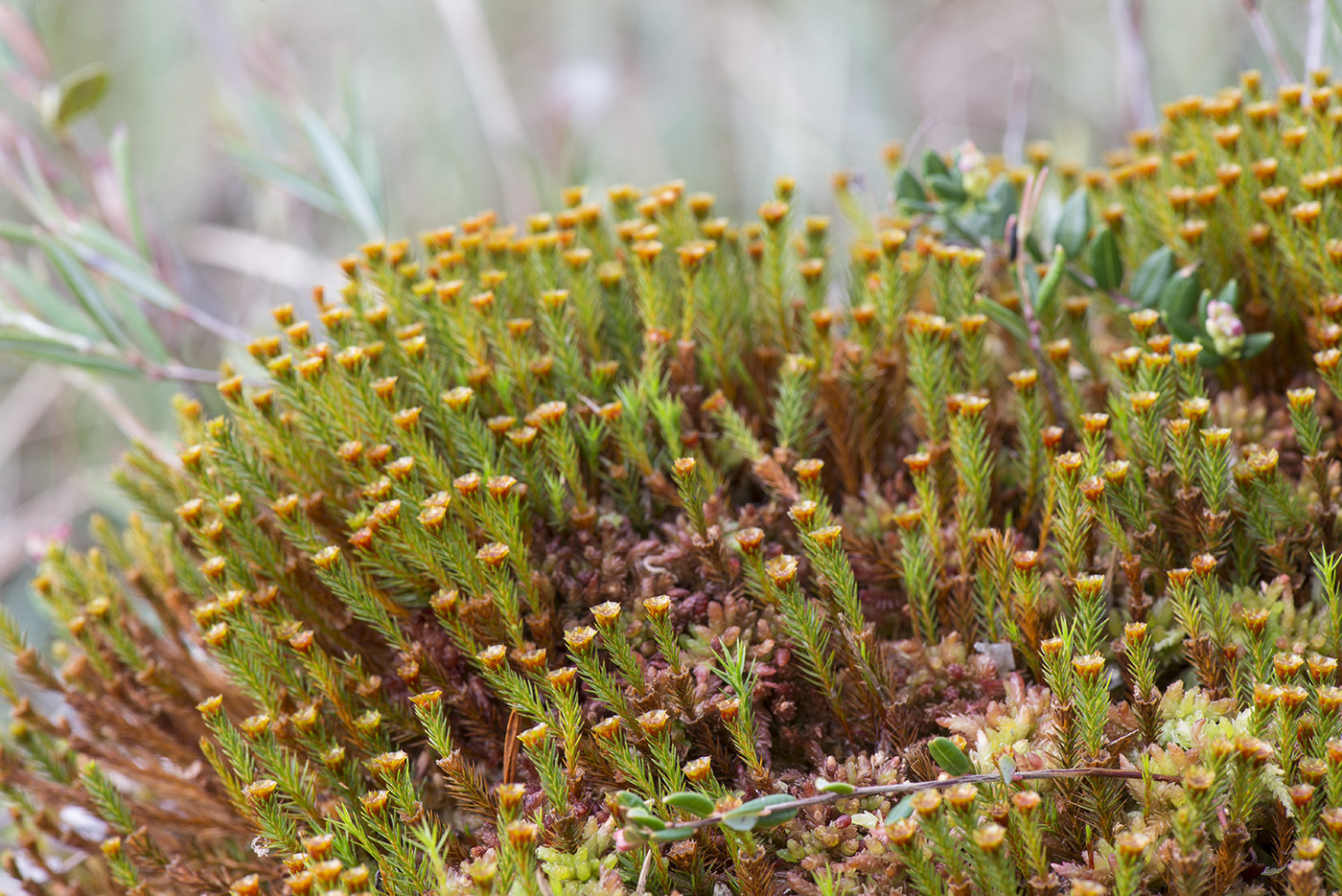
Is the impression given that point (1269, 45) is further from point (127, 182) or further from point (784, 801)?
point (127, 182)

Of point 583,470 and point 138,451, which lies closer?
point 583,470

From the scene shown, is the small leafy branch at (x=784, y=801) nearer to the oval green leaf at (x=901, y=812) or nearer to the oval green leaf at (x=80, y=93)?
the oval green leaf at (x=901, y=812)

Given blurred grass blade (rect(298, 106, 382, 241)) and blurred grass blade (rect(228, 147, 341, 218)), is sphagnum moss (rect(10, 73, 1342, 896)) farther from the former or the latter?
blurred grass blade (rect(228, 147, 341, 218))

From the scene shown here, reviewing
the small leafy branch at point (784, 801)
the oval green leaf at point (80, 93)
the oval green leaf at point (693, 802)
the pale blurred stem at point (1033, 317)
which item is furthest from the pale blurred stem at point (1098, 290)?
the oval green leaf at point (80, 93)

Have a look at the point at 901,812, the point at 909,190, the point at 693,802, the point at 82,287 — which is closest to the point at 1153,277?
the point at 909,190

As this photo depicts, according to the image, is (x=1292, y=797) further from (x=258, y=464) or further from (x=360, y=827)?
(x=258, y=464)

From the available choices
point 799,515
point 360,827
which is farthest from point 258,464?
point 799,515

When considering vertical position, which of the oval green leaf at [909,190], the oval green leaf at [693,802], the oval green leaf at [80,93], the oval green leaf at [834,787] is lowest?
the oval green leaf at [834,787]
